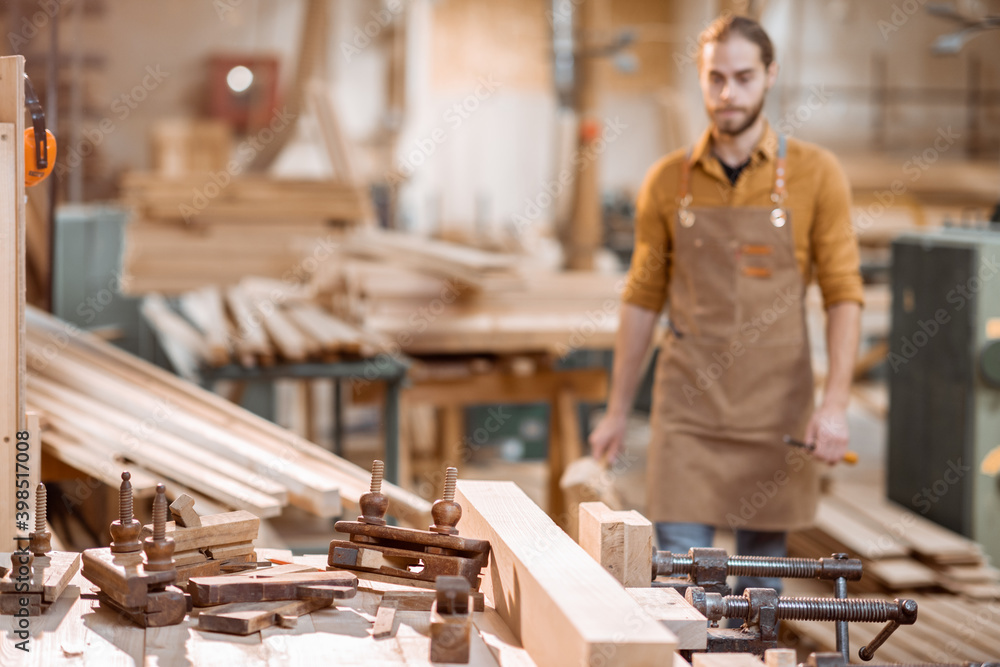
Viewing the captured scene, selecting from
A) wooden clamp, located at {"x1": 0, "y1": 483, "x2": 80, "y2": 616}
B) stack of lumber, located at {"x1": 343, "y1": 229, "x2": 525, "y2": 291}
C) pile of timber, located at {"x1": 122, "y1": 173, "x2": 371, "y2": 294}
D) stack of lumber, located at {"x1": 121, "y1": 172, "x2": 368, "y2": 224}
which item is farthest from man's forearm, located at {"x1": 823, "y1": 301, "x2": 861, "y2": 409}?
stack of lumber, located at {"x1": 121, "y1": 172, "x2": 368, "y2": 224}

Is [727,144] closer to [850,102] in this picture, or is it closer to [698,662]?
[698,662]

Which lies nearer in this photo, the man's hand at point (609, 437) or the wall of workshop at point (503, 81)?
the man's hand at point (609, 437)

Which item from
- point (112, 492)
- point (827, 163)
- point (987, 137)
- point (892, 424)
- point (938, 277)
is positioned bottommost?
point (112, 492)

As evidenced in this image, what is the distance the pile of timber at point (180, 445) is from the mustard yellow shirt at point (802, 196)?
124cm

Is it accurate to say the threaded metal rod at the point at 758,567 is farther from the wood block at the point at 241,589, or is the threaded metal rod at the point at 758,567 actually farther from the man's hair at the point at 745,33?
the man's hair at the point at 745,33

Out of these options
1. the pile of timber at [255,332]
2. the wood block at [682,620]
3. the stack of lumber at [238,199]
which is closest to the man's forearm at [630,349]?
the pile of timber at [255,332]

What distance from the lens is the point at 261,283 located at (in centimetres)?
663

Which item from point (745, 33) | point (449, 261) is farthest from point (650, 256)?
point (449, 261)

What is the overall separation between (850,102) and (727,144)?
12.6 m

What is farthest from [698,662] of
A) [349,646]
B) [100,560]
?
[100,560]

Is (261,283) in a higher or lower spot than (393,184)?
lower

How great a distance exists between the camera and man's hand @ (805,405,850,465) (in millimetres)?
2900

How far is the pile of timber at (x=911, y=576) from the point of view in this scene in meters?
3.36

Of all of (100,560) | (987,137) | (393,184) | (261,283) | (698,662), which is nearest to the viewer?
(698,662)
